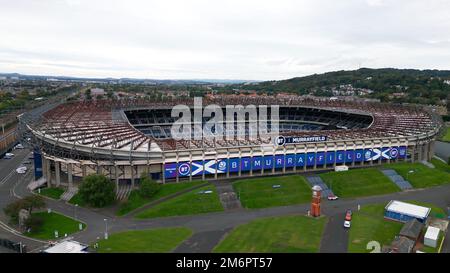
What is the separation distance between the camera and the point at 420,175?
8425 cm

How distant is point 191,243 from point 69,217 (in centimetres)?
2376

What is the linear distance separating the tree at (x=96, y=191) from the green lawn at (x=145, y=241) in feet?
38.1

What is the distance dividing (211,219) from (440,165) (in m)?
70.1

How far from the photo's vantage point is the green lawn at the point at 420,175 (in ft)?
267

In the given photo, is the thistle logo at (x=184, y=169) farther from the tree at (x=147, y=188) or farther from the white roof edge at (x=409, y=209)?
the white roof edge at (x=409, y=209)

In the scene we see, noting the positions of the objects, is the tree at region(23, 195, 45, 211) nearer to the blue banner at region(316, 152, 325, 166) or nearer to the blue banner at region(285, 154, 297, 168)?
the blue banner at region(285, 154, 297, 168)

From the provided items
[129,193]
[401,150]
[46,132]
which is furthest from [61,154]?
[401,150]

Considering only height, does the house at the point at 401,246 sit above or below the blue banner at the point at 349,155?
below

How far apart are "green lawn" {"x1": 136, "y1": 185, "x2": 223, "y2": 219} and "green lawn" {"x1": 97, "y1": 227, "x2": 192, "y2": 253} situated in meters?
6.22

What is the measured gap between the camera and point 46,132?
8288 centimetres

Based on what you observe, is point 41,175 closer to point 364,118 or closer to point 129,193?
point 129,193

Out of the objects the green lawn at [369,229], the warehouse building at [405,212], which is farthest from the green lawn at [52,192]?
the warehouse building at [405,212]

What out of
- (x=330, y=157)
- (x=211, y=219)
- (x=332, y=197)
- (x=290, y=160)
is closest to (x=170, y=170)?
(x=211, y=219)

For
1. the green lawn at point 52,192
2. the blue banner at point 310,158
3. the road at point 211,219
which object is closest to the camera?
the road at point 211,219
